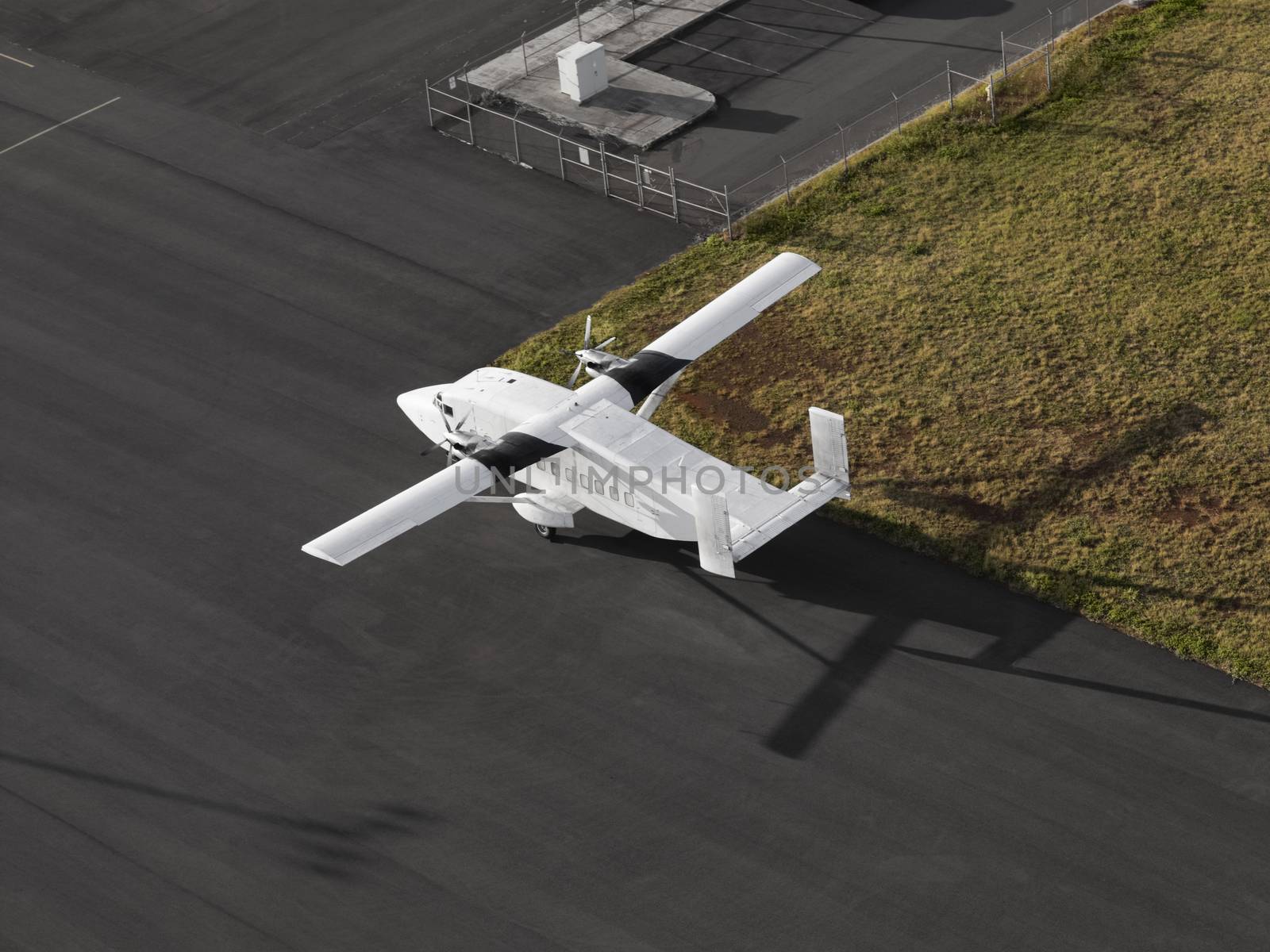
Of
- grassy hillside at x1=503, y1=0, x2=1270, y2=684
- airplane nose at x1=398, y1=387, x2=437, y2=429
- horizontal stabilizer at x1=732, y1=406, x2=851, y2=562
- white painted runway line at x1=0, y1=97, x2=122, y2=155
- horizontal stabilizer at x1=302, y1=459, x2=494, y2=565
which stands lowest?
grassy hillside at x1=503, y1=0, x2=1270, y2=684

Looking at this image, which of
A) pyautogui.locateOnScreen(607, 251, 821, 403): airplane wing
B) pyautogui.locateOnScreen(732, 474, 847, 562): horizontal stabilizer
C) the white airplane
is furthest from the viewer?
pyautogui.locateOnScreen(607, 251, 821, 403): airplane wing

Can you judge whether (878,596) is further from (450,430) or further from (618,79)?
(618,79)

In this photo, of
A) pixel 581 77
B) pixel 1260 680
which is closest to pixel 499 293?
pixel 581 77

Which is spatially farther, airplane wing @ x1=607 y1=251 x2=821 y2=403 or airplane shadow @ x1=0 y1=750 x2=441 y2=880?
airplane wing @ x1=607 y1=251 x2=821 y2=403

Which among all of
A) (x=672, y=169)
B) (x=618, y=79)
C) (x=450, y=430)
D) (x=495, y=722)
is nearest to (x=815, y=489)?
(x=495, y=722)

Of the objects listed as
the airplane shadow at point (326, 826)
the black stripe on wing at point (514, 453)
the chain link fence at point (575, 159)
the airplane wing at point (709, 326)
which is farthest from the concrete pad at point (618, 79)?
the airplane shadow at point (326, 826)

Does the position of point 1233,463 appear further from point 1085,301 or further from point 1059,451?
point 1085,301

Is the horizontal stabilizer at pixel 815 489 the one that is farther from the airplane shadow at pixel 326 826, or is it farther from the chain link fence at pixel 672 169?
the chain link fence at pixel 672 169

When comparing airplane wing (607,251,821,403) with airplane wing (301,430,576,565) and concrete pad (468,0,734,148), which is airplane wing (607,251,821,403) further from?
concrete pad (468,0,734,148)

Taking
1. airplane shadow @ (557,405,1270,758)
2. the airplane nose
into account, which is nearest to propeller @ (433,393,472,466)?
the airplane nose
